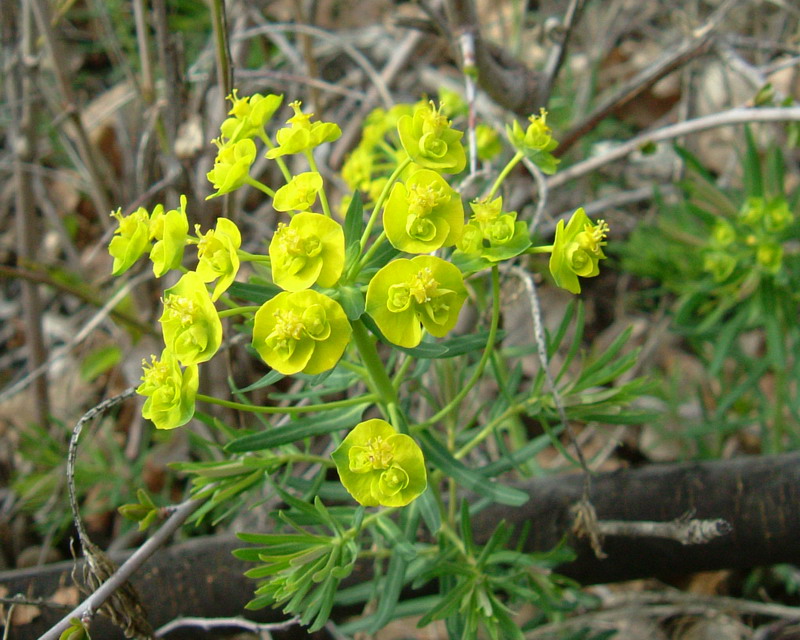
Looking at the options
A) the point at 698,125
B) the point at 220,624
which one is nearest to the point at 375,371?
the point at 220,624

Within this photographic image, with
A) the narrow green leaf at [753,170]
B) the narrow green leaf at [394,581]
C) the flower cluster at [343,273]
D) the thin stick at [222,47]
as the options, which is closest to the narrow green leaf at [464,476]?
the narrow green leaf at [394,581]

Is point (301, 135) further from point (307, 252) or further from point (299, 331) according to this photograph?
point (299, 331)

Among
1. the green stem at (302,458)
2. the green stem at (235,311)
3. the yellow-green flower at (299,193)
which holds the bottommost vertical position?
the green stem at (302,458)

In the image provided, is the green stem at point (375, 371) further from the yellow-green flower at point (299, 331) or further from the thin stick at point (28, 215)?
the thin stick at point (28, 215)

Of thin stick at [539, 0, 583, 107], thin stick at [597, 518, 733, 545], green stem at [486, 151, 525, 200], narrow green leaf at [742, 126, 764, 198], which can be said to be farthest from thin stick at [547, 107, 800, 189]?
thin stick at [597, 518, 733, 545]

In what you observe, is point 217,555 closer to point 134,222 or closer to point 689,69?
point 134,222

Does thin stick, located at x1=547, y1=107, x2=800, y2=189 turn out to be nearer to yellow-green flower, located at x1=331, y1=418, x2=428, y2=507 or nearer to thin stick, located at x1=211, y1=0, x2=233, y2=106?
thin stick, located at x1=211, y1=0, x2=233, y2=106
